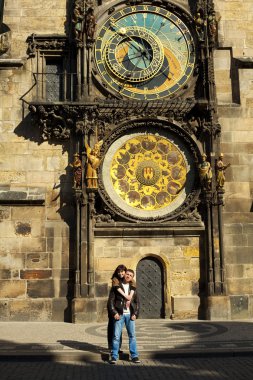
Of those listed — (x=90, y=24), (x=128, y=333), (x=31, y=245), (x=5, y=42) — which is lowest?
(x=128, y=333)

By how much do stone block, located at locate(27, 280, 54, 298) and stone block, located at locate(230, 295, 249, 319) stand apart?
18.0ft

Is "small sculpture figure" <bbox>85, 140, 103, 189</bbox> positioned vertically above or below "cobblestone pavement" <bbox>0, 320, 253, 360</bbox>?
above

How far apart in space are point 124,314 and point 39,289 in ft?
21.2

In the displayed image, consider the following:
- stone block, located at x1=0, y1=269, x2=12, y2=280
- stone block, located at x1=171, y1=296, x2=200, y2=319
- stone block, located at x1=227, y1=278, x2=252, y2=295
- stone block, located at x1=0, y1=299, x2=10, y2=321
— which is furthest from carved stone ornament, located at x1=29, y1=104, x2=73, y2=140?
stone block, located at x1=227, y1=278, x2=252, y2=295

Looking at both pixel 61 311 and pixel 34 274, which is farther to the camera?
pixel 34 274

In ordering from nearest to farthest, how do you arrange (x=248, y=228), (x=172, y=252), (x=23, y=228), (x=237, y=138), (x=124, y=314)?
(x=124, y=314) < (x=23, y=228) < (x=172, y=252) < (x=248, y=228) < (x=237, y=138)

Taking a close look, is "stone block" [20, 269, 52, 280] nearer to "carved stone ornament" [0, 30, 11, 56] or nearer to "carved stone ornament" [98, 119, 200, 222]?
"carved stone ornament" [98, 119, 200, 222]

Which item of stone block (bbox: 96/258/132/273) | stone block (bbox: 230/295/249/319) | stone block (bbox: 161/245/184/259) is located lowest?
stone block (bbox: 230/295/249/319)

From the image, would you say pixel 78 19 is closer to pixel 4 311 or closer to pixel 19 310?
pixel 19 310

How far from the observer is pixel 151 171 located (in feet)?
49.5

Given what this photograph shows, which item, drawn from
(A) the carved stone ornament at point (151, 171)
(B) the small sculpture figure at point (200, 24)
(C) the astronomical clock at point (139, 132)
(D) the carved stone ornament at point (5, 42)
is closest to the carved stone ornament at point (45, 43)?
(C) the astronomical clock at point (139, 132)

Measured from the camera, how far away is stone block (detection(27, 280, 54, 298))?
1396 centimetres

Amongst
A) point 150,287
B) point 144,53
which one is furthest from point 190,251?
point 144,53

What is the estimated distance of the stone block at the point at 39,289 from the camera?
14.0 meters
